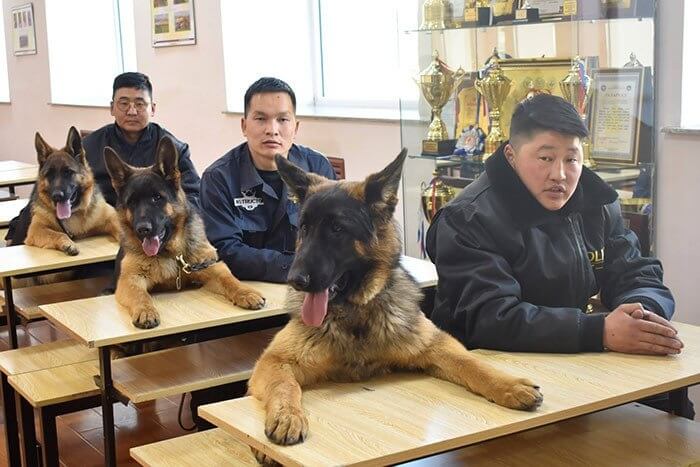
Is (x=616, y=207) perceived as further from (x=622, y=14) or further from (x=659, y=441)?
(x=622, y=14)

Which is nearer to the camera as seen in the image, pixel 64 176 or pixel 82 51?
pixel 64 176

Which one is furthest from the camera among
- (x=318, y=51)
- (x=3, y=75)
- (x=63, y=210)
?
(x=3, y=75)

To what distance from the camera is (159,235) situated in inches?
135

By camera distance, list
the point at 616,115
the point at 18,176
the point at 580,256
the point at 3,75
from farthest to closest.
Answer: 1. the point at 3,75
2. the point at 18,176
3. the point at 616,115
4. the point at 580,256

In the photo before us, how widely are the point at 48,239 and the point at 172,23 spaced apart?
138 inches

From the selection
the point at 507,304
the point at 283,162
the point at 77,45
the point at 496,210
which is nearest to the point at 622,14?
the point at 496,210

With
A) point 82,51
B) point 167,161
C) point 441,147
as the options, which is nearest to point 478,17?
point 441,147

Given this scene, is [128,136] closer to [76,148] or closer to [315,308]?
[76,148]

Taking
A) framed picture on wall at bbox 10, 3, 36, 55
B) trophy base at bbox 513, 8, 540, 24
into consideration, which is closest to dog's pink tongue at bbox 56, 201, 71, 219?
trophy base at bbox 513, 8, 540, 24

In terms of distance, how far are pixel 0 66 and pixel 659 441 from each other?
12.0 metres

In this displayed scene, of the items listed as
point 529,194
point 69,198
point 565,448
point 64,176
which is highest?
point 529,194

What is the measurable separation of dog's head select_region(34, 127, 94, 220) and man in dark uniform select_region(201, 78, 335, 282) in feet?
4.19

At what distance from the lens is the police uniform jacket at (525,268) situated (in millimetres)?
2408

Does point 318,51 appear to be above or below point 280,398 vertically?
above
